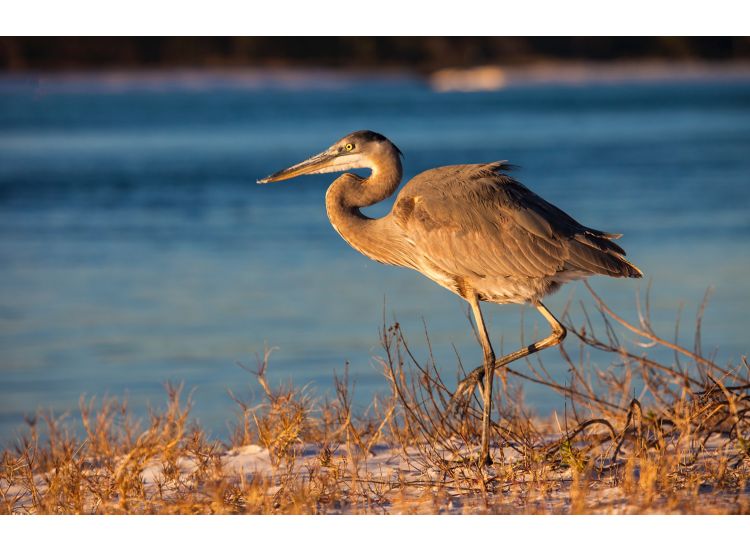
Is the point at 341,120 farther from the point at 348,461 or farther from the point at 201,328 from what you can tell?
the point at 348,461

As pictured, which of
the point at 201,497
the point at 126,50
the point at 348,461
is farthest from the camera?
the point at 126,50

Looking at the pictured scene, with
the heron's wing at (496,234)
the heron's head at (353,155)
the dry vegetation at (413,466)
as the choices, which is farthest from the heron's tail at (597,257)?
the heron's head at (353,155)

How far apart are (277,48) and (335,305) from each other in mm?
2763

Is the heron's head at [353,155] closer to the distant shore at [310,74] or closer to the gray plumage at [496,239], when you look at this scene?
the gray plumage at [496,239]

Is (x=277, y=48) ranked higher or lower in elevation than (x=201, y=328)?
higher

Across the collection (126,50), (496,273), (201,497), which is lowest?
(201,497)

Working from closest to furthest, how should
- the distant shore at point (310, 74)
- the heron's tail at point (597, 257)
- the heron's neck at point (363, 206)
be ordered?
the heron's tail at point (597, 257) → the heron's neck at point (363, 206) → the distant shore at point (310, 74)

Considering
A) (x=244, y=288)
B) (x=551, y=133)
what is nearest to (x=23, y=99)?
(x=551, y=133)

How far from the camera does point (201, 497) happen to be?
17.0 ft

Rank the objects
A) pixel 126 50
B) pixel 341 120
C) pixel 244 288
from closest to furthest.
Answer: pixel 126 50 → pixel 244 288 → pixel 341 120

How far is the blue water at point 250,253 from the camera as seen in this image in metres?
9.96

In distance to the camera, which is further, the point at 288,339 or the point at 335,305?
the point at 335,305

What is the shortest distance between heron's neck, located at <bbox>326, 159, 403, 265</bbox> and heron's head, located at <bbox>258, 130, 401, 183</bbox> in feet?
0.18

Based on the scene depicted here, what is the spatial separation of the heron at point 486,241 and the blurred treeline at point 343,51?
4.01 m
